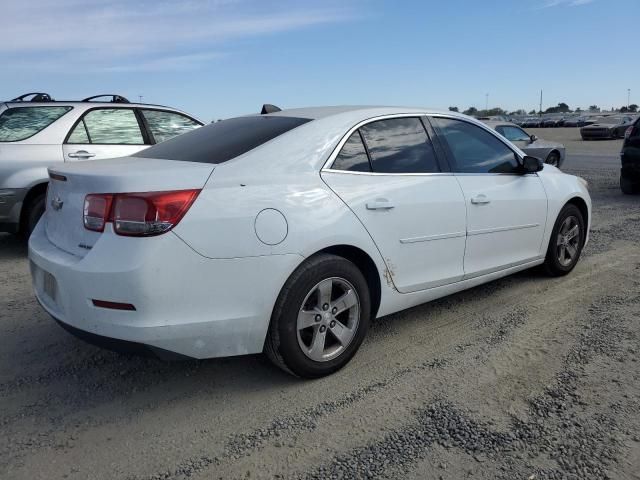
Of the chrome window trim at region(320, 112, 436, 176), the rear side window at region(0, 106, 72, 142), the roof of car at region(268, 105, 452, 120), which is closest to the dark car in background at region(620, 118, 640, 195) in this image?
the roof of car at region(268, 105, 452, 120)

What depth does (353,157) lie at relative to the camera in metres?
3.49

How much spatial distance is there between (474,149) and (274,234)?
209 cm

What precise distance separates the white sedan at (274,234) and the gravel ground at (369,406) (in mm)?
311

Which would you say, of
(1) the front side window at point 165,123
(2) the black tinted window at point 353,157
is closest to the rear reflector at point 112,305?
(2) the black tinted window at point 353,157

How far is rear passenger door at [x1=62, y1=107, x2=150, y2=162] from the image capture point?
256 inches

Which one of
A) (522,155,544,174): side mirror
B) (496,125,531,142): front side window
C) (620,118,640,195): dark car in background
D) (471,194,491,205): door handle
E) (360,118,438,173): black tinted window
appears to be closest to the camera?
(360,118,438,173): black tinted window

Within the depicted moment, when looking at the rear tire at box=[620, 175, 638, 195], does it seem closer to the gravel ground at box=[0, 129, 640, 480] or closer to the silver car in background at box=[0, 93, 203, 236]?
the gravel ground at box=[0, 129, 640, 480]

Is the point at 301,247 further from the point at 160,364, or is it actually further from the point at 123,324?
the point at 160,364

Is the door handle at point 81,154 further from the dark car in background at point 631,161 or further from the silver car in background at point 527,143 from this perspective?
the silver car in background at point 527,143

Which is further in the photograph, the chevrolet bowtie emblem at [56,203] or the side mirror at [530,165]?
the side mirror at [530,165]

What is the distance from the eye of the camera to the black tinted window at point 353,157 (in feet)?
11.2

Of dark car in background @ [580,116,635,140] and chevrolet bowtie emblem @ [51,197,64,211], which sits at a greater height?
chevrolet bowtie emblem @ [51,197,64,211]

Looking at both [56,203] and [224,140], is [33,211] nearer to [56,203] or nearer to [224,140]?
[56,203]

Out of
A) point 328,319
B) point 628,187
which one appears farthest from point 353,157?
point 628,187
